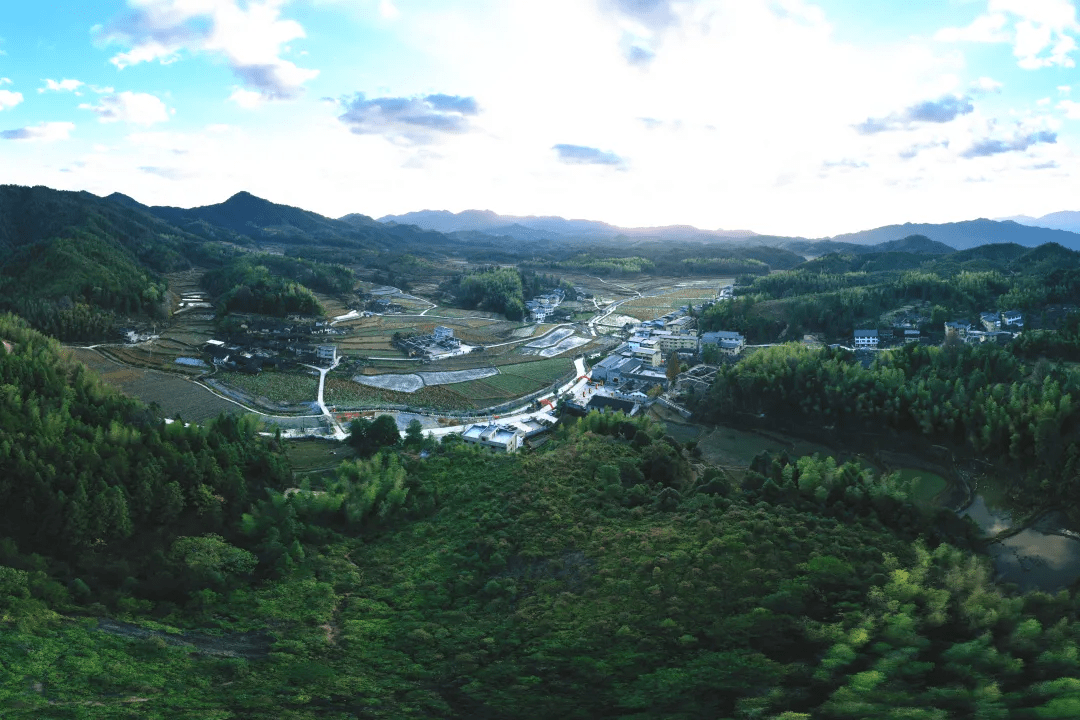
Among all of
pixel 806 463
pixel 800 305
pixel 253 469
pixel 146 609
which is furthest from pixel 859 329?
pixel 146 609

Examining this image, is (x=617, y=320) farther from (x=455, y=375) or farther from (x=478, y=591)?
(x=478, y=591)

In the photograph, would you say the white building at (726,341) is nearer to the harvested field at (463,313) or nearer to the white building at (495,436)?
the white building at (495,436)

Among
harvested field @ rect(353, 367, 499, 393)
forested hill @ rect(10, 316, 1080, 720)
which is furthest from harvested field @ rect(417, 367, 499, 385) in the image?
forested hill @ rect(10, 316, 1080, 720)

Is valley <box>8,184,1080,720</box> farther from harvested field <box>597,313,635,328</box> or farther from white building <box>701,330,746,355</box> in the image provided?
harvested field <box>597,313,635,328</box>

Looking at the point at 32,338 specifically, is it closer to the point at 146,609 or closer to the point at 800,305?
the point at 146,609

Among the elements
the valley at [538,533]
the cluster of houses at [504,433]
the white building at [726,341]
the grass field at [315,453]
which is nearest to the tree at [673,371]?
the valley at [538,533]
